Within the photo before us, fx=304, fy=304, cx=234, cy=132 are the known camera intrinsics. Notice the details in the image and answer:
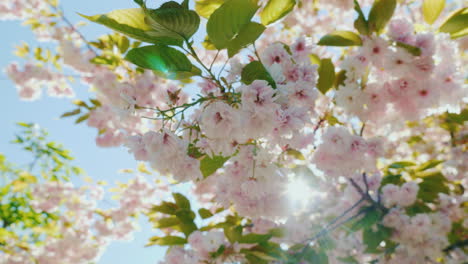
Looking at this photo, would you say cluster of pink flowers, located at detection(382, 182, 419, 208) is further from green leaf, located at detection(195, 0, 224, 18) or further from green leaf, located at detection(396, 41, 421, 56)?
green leaf, located at detection(195, 0, 224, 18)

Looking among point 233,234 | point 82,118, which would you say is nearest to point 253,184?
point 233,234

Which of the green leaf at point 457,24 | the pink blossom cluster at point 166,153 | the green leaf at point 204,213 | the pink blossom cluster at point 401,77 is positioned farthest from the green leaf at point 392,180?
the pink blossom cluster at point 166,153

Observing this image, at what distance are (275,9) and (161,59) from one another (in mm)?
459

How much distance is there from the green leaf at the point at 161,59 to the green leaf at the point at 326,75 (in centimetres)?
87

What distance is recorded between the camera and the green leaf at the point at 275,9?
1057 mm

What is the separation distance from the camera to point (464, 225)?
8.55 feet

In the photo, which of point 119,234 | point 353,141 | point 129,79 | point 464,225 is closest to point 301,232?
point 464,225

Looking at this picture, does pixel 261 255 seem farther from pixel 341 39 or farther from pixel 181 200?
pixel 341 39

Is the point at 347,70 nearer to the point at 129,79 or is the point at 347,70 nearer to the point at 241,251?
the point at 241,251

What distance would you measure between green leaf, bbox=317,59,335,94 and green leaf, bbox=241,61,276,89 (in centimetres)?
75

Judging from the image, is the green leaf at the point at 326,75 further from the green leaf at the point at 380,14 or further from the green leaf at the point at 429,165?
the green leaf at the point at 429,165

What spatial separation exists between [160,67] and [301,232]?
98.5 inches

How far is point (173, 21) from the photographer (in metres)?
0.78

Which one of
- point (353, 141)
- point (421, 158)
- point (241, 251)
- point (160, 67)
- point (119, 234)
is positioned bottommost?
point (241, 251)
